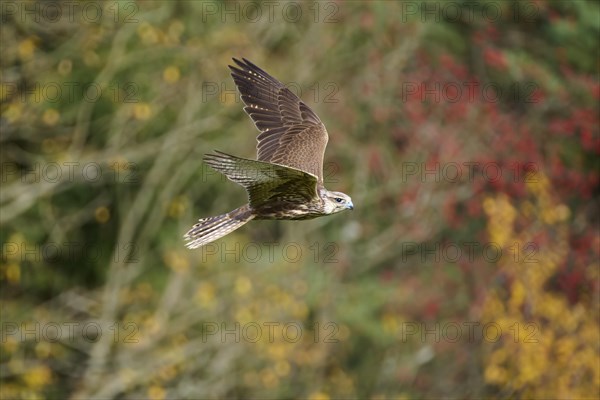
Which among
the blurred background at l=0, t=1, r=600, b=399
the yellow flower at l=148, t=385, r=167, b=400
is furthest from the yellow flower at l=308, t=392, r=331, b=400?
the yellow flower at l=148, t=385, r=167, b=400

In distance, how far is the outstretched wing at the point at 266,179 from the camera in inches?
303

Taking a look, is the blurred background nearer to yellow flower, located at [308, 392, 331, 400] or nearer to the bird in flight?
yellow flower, located at [308, 392, 331, 400]

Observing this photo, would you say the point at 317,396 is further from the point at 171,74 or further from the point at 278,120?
the point at 278,120

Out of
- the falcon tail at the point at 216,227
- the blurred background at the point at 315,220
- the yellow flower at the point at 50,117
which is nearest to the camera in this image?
the falcon tail at the point at 216,227

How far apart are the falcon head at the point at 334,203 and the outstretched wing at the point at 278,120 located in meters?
0.72

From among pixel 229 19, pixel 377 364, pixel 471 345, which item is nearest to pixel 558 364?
pixel 471 345

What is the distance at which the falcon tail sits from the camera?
8648mm

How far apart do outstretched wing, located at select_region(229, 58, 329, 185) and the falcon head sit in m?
0.72

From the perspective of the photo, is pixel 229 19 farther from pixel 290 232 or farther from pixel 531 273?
pixel 531 273

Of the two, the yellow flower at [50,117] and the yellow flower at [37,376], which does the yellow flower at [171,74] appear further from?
the yellow flower at [37,376]

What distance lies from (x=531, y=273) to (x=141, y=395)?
6.74 m

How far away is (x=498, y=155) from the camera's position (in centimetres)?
2009

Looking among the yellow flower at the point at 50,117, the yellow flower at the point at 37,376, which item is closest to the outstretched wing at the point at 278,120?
the yellow flower at the point at 50,117

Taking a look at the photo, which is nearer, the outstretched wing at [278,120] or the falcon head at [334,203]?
the falcon head at [334,203]
